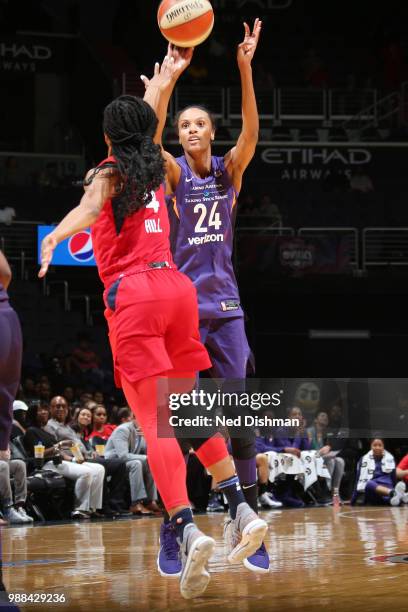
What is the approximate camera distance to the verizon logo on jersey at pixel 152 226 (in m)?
4.67

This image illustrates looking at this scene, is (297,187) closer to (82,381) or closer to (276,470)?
(82,381)

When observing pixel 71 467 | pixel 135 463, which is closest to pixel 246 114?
pixel 71 467

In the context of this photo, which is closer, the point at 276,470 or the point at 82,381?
the point at 276,470

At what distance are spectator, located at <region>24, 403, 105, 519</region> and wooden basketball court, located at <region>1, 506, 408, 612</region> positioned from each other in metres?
1.76

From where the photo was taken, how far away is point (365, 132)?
2019 centimetres

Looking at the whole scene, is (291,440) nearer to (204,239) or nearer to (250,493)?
(250,493)

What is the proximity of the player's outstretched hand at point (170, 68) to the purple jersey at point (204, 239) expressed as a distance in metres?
0.56

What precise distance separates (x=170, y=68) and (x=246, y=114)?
49 cm

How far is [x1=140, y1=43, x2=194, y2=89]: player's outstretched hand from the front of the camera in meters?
5.27

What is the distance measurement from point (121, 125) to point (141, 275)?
70cm

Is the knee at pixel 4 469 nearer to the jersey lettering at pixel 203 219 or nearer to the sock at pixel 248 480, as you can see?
the sock at pixel 248 480

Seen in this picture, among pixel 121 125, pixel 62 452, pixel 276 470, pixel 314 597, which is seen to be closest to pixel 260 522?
pixel 314 597

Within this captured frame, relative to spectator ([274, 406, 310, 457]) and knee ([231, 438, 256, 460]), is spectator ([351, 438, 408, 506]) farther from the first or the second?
knee ([231, 438, 256, 460])

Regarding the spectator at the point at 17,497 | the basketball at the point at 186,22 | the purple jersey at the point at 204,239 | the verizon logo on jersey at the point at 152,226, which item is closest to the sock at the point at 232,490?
the purple jersey at the point at 204,239
